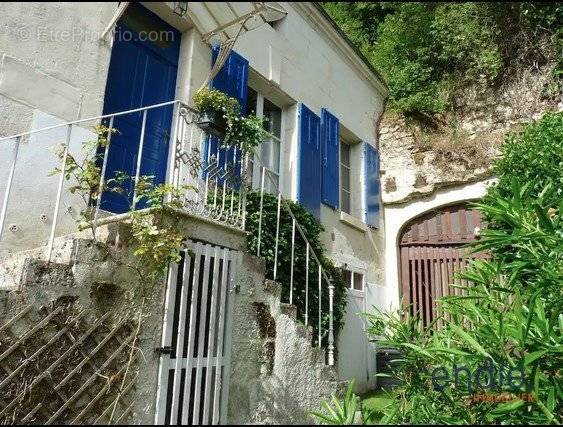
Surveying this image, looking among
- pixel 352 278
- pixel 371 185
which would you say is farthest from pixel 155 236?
pixel 371 185

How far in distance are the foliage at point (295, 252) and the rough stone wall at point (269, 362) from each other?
3.47 feet

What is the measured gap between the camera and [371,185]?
28.3ft

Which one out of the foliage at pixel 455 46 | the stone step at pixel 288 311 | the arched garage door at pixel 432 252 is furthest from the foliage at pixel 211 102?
the foliage at pixel 455 46

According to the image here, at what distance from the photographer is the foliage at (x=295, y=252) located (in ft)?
17.3

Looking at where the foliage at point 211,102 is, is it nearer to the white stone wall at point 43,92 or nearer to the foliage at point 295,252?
the white stone wall at point 43,92

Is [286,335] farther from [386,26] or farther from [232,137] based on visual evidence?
[386,26]

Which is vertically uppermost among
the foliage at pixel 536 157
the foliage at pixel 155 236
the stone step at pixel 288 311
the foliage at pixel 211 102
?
the foliage at pixel 536 157

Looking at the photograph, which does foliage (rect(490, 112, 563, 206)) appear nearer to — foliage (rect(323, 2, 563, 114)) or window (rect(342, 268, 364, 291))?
foliage (rect(323, 2, 563, 114))

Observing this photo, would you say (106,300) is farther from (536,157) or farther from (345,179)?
(345,179)

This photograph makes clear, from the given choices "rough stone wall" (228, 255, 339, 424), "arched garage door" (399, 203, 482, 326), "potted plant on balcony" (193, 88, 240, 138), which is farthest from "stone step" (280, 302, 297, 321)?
"arched garage door" (399, 203, 482, 326)

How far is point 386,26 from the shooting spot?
410 inches

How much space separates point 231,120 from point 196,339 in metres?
2.05

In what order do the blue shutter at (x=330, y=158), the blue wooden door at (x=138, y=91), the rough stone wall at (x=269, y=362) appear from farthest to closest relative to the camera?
the blue shutter at (x=330, y=158)
the blue wooden door at (x=138, y=91)
the rough stone wall at (x=269, y=362)

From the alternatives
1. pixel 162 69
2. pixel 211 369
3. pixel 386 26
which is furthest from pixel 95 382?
pixel 386 26
